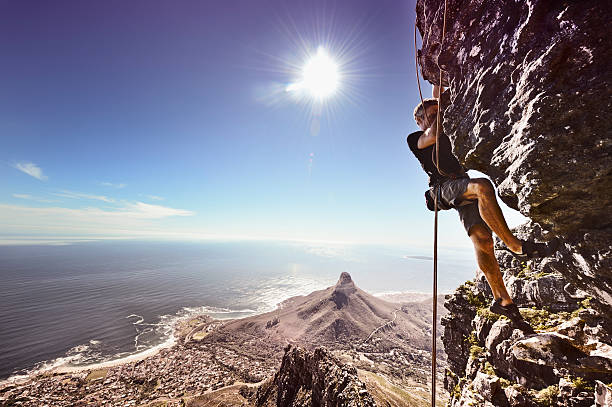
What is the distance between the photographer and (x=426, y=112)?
5520 mm

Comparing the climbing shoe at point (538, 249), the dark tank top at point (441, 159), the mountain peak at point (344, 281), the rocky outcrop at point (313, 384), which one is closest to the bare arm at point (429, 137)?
the dark tank top at point (441, 159)

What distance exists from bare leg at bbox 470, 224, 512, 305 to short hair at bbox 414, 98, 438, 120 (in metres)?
3.11

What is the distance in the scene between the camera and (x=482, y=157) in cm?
413

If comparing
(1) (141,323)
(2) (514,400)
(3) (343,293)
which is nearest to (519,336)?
(2) (514,400)

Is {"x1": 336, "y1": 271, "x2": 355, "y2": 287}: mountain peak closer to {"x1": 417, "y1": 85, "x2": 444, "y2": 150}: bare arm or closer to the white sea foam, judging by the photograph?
the white sea foam

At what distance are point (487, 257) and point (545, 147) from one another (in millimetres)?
2850

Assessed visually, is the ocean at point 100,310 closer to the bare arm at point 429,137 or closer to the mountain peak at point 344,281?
the mountain peak at point 344,281

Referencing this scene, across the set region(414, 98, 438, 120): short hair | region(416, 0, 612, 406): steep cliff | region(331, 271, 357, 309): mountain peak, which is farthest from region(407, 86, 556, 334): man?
region(331, 271, 357, 309): mountain peak

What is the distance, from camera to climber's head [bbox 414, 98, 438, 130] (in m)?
5.53

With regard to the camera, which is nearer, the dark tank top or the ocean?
the dark tank top

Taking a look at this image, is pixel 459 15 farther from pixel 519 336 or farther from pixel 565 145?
pixel 519 336

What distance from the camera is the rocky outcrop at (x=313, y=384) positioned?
19.2 metres

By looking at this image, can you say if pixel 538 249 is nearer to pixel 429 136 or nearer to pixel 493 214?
pixel 493 214

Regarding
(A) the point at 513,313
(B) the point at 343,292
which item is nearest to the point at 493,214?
(A) the point at 513,313
